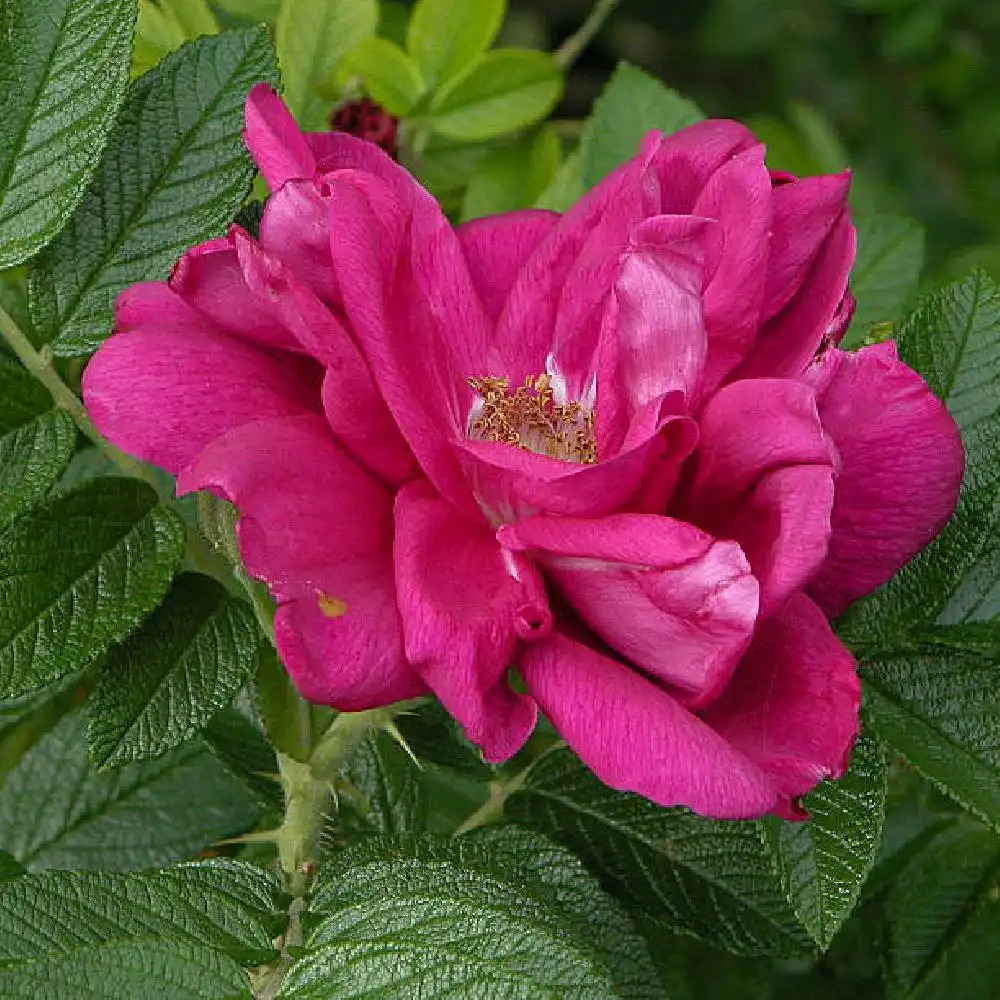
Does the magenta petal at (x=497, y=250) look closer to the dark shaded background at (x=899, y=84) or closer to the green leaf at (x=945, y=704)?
the green leaf at (x=945, y=704)

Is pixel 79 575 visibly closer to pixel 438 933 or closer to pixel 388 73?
pixel 438 933

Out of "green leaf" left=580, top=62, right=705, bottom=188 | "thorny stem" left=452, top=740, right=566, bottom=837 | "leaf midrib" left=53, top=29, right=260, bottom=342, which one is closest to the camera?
"leaf midrib" left=53, top=29, right=260, bottom=342

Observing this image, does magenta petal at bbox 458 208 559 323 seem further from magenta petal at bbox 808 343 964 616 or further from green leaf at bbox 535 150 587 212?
green leaf at bbox 535 150 587 212

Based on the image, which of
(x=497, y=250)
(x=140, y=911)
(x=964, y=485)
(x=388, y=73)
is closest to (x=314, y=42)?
(x=388, y=73)

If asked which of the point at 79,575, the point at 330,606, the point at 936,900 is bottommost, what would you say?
the point at 936,900

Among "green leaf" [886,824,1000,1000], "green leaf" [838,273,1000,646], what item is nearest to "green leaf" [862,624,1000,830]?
"green leaf" [838,273,1000,646]

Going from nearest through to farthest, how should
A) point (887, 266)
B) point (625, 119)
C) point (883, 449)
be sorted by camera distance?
point (883, 449), point (625, 119), point (887, 266)
